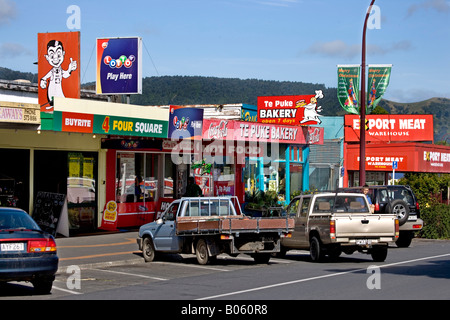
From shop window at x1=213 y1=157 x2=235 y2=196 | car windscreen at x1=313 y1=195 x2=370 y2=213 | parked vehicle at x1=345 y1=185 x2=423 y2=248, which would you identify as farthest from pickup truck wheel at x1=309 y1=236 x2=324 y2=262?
shop window at x1=213 y1=157 x2=235 y2=196

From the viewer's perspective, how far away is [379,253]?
18.2 metres

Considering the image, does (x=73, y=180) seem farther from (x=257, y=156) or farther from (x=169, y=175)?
(x=257, y=156)

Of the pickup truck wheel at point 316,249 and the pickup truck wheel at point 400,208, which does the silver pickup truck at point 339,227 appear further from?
the pickup truck wheel at point 400,208

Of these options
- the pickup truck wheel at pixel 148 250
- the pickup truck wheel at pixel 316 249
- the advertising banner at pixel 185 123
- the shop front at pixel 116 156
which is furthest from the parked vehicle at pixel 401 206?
the shop front at pixel 116 156

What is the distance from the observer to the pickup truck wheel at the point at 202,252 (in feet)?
57.0

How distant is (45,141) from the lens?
22688 mm

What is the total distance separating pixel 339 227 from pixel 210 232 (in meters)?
3.34

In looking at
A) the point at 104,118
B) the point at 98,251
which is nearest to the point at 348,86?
the point at 104,118

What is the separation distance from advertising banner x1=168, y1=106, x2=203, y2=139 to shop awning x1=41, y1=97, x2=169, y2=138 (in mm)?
335

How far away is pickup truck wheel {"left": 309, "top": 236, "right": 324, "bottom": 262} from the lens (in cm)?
1811

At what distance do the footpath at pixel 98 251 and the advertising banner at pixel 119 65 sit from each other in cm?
543
